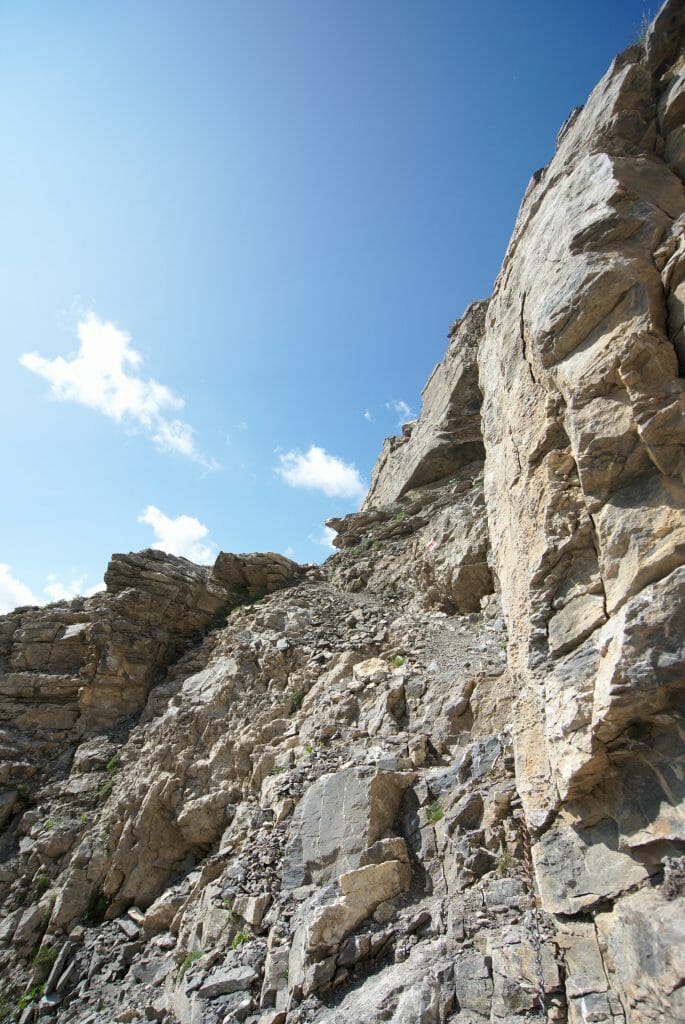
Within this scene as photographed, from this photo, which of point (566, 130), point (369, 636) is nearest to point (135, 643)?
point (369, 636)

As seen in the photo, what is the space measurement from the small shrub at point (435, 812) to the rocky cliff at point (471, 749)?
6 centimetres

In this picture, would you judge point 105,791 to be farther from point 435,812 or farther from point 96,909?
point 435,812

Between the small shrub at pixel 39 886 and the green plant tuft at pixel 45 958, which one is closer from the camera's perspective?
the green plant tuft at pixel 45 958

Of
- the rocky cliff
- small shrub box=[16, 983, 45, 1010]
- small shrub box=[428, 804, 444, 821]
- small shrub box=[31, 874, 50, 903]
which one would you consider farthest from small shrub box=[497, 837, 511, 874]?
small shrub box=[31, 874, 50, 903]

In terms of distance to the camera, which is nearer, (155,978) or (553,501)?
(553,501)

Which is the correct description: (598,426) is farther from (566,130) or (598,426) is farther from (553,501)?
(566,130)

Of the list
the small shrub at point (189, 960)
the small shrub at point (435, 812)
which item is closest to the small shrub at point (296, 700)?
the small shrub at point (189, 960)

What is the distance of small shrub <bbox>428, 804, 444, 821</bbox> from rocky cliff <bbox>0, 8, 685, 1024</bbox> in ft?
0.18

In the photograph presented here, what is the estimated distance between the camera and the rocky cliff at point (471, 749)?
4371 millimetres

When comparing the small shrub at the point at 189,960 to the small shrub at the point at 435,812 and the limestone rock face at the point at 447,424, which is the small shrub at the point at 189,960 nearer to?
the small shrub at the point at 435,812

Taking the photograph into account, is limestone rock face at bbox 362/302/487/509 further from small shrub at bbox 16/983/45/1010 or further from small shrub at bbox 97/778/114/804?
small shrub at bbox 16/983/45/1010

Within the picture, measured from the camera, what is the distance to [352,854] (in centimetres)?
701

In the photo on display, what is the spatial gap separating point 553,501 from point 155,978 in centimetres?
887

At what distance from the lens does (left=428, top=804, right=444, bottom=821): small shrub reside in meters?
6.96
